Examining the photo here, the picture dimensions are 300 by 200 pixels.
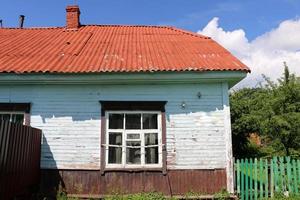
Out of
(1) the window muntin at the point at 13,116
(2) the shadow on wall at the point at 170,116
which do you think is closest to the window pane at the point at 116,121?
(2) the shadow on wall at the point at 170,116

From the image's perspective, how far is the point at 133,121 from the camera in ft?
33.1

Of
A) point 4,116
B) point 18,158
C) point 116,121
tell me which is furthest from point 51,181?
point 116,121

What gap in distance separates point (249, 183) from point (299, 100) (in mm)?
9162

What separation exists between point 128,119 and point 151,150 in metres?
1.07

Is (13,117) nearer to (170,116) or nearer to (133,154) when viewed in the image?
(133,154)

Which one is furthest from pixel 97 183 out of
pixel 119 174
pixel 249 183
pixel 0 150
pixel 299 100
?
pixel 299 100

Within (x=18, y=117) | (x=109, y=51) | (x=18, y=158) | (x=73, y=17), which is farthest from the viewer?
(x=73, y=17)

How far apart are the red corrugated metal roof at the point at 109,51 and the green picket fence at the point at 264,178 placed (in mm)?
2669

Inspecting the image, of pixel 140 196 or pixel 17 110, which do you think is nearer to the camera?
pixel 140 196

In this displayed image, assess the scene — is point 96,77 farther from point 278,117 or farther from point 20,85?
point 278,117

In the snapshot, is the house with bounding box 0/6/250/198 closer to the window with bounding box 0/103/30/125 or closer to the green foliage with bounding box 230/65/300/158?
the window with bounding box 0/103/30/125

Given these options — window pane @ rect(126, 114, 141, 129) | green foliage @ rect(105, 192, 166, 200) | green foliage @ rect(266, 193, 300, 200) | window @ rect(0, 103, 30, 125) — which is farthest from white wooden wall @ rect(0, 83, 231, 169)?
green foliage @ rect(266, 193, 300, 200)

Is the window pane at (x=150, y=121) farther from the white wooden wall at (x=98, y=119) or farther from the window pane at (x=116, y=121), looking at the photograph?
the window pane at (x=116, y=121)

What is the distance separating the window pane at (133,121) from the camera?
10.1m
